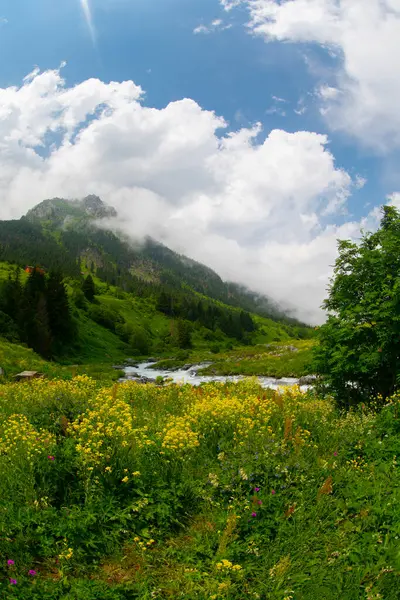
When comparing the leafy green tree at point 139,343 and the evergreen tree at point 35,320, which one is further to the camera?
the leafy green tree at point 139,343

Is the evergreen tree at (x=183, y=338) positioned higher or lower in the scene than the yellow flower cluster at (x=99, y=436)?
lower

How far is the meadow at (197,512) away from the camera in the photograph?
15.5 feet

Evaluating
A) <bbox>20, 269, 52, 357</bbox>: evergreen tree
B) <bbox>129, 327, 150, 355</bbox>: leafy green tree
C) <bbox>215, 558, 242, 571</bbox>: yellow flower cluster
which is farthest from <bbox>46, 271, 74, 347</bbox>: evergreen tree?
<bbox>215, 558, 242, 571</bbox>: yellow flower cluster

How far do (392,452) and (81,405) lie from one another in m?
7.05

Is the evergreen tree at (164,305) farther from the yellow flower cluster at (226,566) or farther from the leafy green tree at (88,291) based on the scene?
the yellow flower cluster at (226,566)

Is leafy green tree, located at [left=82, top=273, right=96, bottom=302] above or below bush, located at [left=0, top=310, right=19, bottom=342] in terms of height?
above

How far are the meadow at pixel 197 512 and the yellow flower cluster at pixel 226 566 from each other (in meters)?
0.03

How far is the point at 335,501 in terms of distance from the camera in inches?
250

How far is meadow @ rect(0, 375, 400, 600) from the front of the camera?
4.73 meters

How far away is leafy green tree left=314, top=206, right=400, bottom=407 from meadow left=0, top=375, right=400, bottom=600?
411 cm

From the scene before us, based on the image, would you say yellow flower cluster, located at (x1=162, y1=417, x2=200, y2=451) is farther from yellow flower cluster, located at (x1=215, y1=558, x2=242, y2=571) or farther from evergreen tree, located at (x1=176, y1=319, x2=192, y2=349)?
evergreen tree, located at (x1=176, y1=319, x2=192, y2=349)

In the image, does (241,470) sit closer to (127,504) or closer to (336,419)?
(127,504)

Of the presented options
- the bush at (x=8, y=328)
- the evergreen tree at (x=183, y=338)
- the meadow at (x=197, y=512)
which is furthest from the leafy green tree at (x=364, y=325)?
the evergreen tree at (x=183, y=338)

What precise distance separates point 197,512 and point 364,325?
9.11 meters
